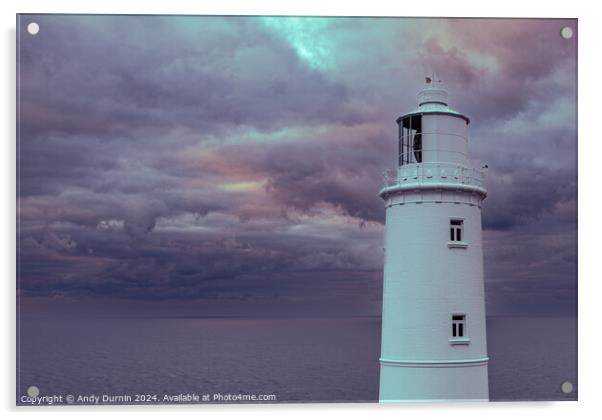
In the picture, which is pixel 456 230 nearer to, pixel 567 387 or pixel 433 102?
pixel 433 102

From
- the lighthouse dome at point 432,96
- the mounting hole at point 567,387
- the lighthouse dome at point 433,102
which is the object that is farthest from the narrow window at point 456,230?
the mounting hole at point 567,387

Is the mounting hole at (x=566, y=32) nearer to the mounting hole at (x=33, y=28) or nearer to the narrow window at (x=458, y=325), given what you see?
the narrow window at (x=458, y=325)

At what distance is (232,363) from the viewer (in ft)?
109

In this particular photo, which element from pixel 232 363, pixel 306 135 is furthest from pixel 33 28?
pixel 232 363

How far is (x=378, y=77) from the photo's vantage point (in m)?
13.3

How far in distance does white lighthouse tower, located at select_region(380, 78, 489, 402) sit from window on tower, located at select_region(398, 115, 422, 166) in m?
0.02

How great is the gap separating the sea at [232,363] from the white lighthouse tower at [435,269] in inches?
45.6

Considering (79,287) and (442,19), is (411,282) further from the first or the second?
(79,287)

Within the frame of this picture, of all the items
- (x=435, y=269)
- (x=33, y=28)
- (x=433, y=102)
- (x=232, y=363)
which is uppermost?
(x=33, y=28)

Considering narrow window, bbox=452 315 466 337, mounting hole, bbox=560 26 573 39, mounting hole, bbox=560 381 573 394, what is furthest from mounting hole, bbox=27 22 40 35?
mounting hole, bbox=560 381 573 394

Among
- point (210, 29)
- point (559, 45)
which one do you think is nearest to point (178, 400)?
point (210, 29)

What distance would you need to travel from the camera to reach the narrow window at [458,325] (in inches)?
523

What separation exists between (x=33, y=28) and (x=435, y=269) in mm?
6998

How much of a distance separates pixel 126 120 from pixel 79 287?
111 inches
